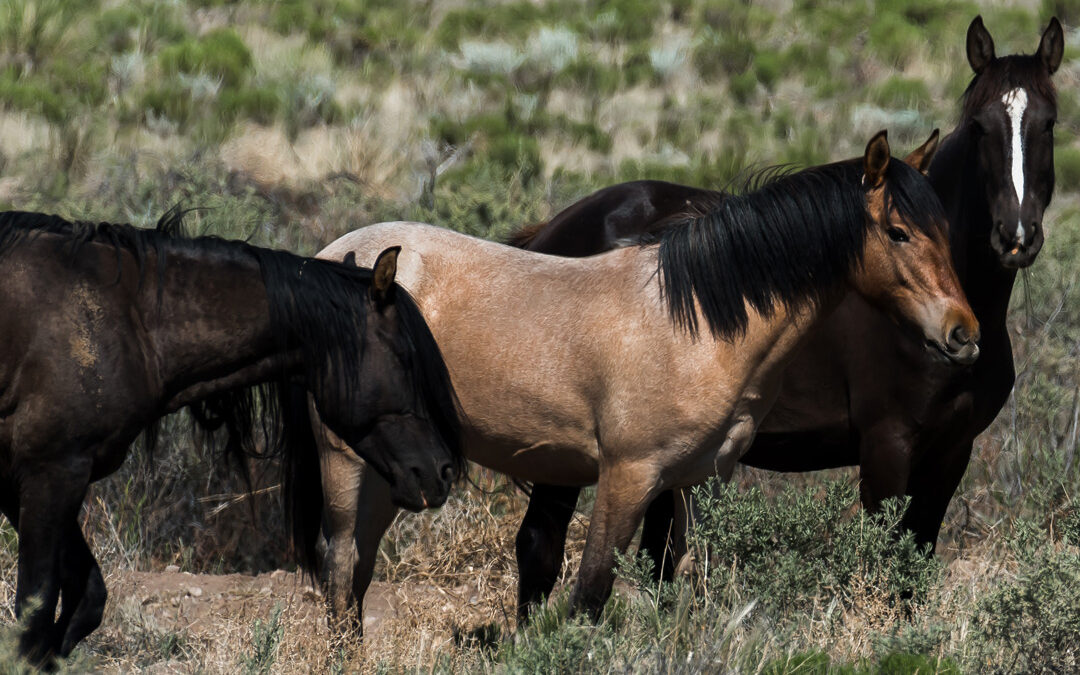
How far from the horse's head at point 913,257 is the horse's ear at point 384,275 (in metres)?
1.60

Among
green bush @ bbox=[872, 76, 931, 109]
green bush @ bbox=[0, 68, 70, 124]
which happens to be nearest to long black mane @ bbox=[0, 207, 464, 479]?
green bush @ bbox=[0, 68, 70, 124]

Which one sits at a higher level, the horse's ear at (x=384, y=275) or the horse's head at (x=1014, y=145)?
the horse's head at (x=1014, y=145)

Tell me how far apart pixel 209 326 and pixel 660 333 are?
1540 mm

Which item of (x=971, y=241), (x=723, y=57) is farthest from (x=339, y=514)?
(x=723, y=57)

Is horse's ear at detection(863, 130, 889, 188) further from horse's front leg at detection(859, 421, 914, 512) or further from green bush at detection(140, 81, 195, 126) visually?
green bush at detection(140, 81, 195, 126)

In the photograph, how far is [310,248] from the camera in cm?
851

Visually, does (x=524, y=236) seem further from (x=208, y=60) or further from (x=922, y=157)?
(x=208, y=60)

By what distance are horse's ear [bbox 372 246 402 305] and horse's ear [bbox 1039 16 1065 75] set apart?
9.49 ft

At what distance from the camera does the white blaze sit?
15.7ft

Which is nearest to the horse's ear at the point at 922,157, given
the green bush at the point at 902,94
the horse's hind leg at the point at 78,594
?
the horse's hind leg at the point at 78,594

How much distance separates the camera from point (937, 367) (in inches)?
200

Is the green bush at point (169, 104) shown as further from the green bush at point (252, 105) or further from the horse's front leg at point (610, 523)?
the horse's front leg at point (610, 523)

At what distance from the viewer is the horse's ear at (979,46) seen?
5359mm

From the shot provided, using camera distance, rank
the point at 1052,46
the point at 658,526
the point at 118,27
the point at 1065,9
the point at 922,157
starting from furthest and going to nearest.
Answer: the point at 1065,9 → the point at 118,27 → the point at 658,526 → the point at 1052,46 → the point at 922,157
